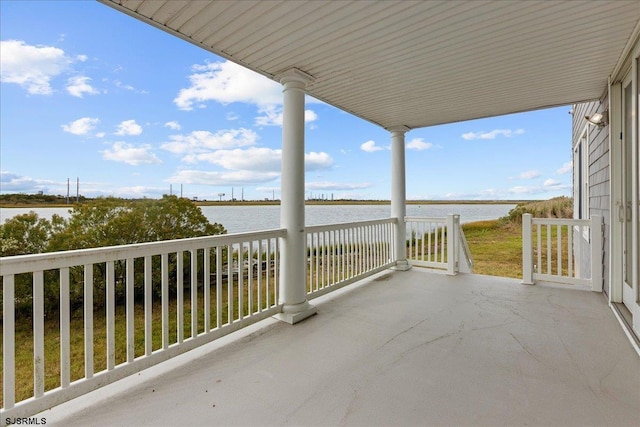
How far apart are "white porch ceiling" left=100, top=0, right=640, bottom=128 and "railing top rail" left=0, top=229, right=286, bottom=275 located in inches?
61.9

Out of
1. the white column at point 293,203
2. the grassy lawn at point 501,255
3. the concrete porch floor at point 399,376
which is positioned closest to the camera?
the concrete porch floor at point 399,376

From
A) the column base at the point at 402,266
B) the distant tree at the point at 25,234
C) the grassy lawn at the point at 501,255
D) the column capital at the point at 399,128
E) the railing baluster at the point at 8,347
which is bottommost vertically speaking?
the grassy lawn at the point at 501,255

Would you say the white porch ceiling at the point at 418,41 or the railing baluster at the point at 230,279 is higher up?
the white porch ceiling at the point at 418,41

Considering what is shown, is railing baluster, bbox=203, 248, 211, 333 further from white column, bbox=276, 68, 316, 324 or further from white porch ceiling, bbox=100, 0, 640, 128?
white porch ceiling, bbox=100, 0, 640, 128

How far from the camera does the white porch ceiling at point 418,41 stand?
1990mm

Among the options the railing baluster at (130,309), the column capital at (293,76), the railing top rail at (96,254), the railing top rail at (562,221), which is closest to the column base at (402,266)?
the railing top rail at (562,221)

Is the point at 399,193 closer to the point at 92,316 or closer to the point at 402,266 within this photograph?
the point at 402,266

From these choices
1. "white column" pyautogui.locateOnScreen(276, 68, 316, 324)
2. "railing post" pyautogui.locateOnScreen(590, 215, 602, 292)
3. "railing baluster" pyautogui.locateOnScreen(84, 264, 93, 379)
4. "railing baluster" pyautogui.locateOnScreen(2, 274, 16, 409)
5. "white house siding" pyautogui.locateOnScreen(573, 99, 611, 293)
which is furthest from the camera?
"railing post" pyautogui.locateOnScreen(590, 215, 602, 292)

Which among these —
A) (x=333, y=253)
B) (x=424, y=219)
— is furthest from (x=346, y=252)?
(x=424, y=219)

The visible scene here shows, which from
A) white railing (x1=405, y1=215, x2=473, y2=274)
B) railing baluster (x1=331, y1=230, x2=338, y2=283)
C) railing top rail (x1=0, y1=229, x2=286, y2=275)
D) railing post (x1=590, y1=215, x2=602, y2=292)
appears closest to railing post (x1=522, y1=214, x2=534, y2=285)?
railing post (x1=590, y1=215, x2=602, y2=292)

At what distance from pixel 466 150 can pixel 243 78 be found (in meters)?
12.8

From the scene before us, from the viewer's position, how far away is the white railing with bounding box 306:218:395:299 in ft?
12.2

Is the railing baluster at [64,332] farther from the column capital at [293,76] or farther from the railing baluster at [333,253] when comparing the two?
the railing baluster at [333,253]

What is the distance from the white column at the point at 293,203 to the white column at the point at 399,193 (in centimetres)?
252
